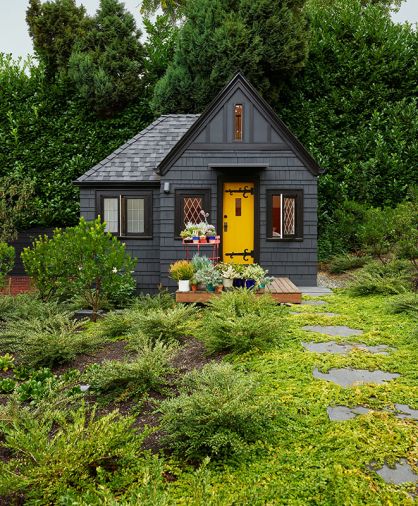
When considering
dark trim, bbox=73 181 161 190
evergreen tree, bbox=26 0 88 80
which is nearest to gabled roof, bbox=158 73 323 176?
dark trim, bbox=73 181 161 190

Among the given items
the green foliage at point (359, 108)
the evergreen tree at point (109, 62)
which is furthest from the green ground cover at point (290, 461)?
the evergreen tree at point (109, 62)

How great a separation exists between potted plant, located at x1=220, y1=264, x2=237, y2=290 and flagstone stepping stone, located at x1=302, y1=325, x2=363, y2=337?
2.13 metres

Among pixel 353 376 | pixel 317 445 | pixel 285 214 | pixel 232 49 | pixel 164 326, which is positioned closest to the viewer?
pixel 317 445

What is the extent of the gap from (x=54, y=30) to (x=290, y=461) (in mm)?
16032

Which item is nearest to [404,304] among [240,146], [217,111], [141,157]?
[240,146]

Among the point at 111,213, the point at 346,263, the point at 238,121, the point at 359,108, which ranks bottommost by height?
the point at 346,263

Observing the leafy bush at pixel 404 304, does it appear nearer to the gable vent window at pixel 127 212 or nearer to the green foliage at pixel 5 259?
the gable vent window at pixel 127 212

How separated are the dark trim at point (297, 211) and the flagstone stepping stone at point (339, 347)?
5390 millimetres

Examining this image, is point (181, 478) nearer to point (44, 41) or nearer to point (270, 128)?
point (270, 128)

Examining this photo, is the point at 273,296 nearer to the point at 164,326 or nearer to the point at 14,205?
the point at 164,326

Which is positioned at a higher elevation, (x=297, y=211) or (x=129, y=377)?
(x=297, y=211)

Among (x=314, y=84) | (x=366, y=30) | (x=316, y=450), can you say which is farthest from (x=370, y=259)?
(x=316, y=450)

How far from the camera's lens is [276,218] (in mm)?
11297

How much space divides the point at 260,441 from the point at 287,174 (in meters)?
8.34
